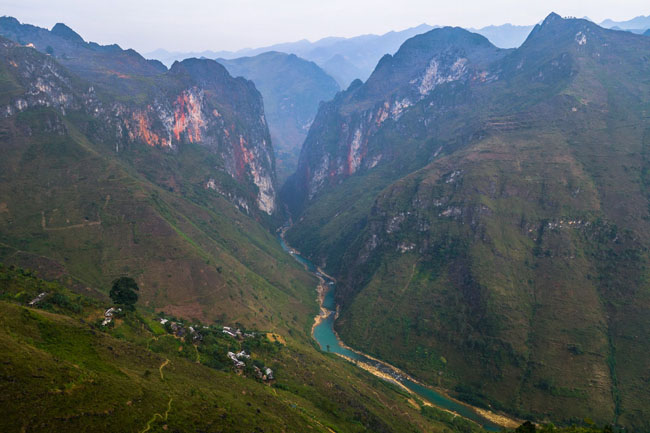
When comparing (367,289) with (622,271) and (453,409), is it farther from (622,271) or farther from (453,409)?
(622,271)

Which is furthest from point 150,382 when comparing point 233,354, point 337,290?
point 337,290

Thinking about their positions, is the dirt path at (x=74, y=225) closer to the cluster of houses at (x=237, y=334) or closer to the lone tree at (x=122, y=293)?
the lone tree at (x=122, y=293)

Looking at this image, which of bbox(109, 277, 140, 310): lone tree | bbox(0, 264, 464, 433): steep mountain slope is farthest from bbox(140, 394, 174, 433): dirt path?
bbox(109, 277, 140, 310): lone tree

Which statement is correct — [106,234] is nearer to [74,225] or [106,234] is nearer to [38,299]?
[74,225]

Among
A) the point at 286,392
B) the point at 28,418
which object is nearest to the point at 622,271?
the point at 286,392

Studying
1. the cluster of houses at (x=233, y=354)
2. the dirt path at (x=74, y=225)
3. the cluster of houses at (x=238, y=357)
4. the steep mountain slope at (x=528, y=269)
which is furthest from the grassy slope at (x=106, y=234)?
the steep mountain slope at (x=528, y=269)

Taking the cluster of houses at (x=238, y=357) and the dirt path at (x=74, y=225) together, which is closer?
the cluster of houses at (x=238, y=357)
